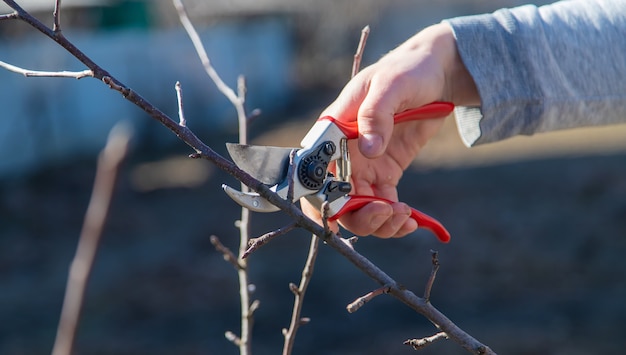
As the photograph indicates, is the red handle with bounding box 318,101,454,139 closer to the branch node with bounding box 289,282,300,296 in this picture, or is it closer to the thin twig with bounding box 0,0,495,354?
the branch node with bounding box 289,282,300,296

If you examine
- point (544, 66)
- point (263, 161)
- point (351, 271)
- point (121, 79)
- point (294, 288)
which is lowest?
point (351, 271)

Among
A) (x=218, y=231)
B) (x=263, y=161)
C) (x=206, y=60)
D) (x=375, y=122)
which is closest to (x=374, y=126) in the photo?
(x=375, y=122)

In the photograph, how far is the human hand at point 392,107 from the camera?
5.14ft

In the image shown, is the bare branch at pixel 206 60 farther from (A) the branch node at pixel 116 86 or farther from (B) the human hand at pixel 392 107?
(A) the branch node at pixel 116 86

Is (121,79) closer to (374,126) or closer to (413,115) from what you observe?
(413,115)

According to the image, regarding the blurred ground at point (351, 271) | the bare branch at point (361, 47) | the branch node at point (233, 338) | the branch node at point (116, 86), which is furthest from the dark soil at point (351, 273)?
the branch node at point (116, 86)

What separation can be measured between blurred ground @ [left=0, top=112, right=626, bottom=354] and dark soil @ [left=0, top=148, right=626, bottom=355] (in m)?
Answer: 0.02

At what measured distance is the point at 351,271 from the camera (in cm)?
750

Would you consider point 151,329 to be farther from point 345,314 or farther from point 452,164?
point 452,164

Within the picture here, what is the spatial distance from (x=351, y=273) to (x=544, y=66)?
18.9 feet

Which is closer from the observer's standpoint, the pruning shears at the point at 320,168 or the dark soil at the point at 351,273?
the pruning shears at the point at 320,168

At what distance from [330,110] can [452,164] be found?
930 centimetres

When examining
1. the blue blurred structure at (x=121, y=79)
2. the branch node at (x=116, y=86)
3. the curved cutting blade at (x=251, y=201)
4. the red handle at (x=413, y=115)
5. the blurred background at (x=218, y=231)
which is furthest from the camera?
the blue blurred structure at (x=121, y=79)

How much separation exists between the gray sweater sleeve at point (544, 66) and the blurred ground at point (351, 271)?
14.1ft
